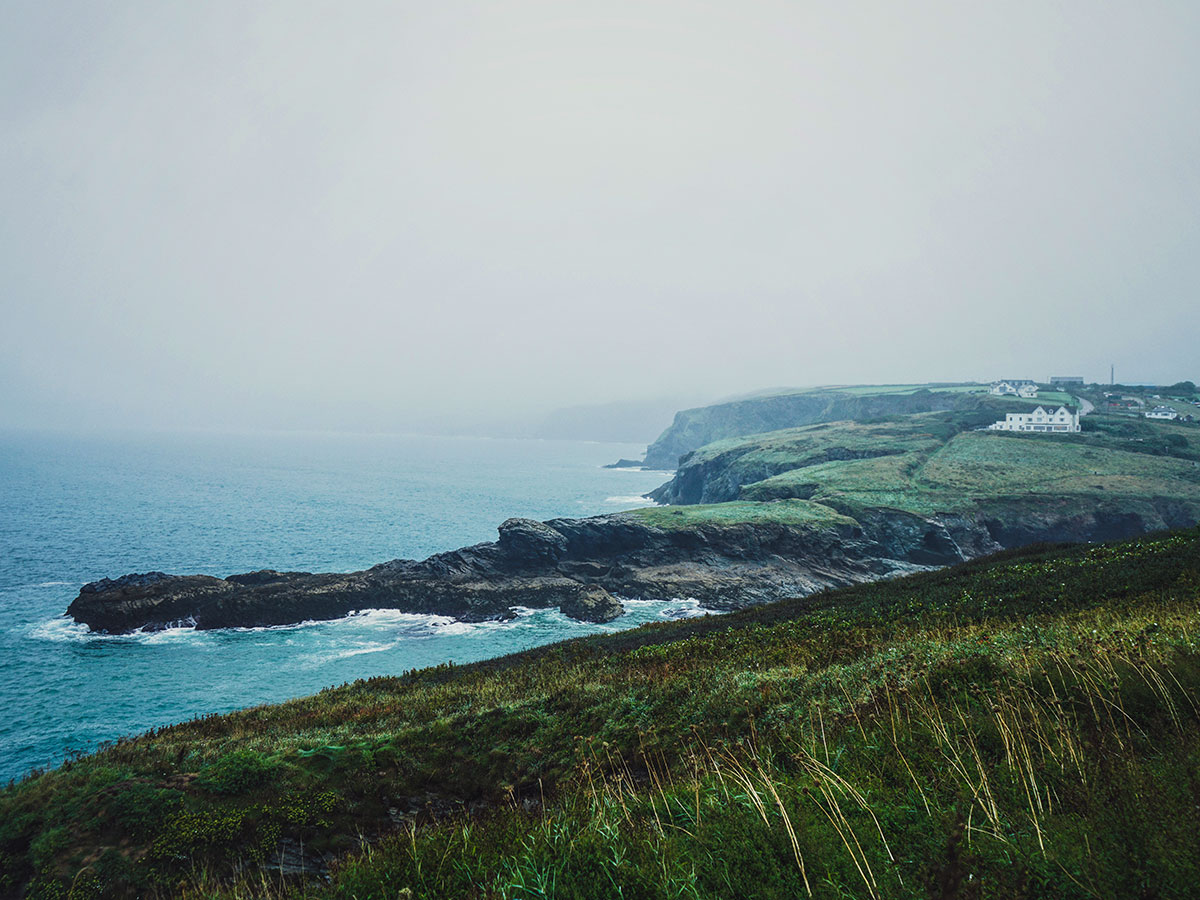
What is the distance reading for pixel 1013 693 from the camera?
6.60 meters

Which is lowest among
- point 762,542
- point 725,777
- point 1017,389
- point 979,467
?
point 762,542

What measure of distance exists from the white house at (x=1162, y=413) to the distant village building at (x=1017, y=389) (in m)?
22.8

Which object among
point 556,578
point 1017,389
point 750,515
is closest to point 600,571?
point 556,578

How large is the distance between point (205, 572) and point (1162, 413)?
171280mm

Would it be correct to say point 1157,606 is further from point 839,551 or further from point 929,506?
point 929,506

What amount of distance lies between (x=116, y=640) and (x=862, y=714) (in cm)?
5193

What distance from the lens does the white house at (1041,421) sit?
103 metres

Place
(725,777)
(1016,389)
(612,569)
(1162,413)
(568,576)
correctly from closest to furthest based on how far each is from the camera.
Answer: (725,777) → (568,576) → (612,569) → (1162,413) → (1016,389)

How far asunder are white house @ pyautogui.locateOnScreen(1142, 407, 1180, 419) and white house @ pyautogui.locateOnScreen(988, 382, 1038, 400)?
2299 cm

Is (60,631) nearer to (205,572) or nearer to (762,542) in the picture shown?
(205,572)

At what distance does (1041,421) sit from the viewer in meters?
106

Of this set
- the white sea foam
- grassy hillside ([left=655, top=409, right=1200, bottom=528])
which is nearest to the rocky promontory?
the white sea foam

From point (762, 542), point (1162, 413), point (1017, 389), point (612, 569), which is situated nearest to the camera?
point (612, 569)

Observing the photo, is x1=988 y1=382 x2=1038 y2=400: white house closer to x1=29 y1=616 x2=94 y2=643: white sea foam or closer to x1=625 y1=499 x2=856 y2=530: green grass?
x1=625 y1=499 x2=856 y2=530: green grass
